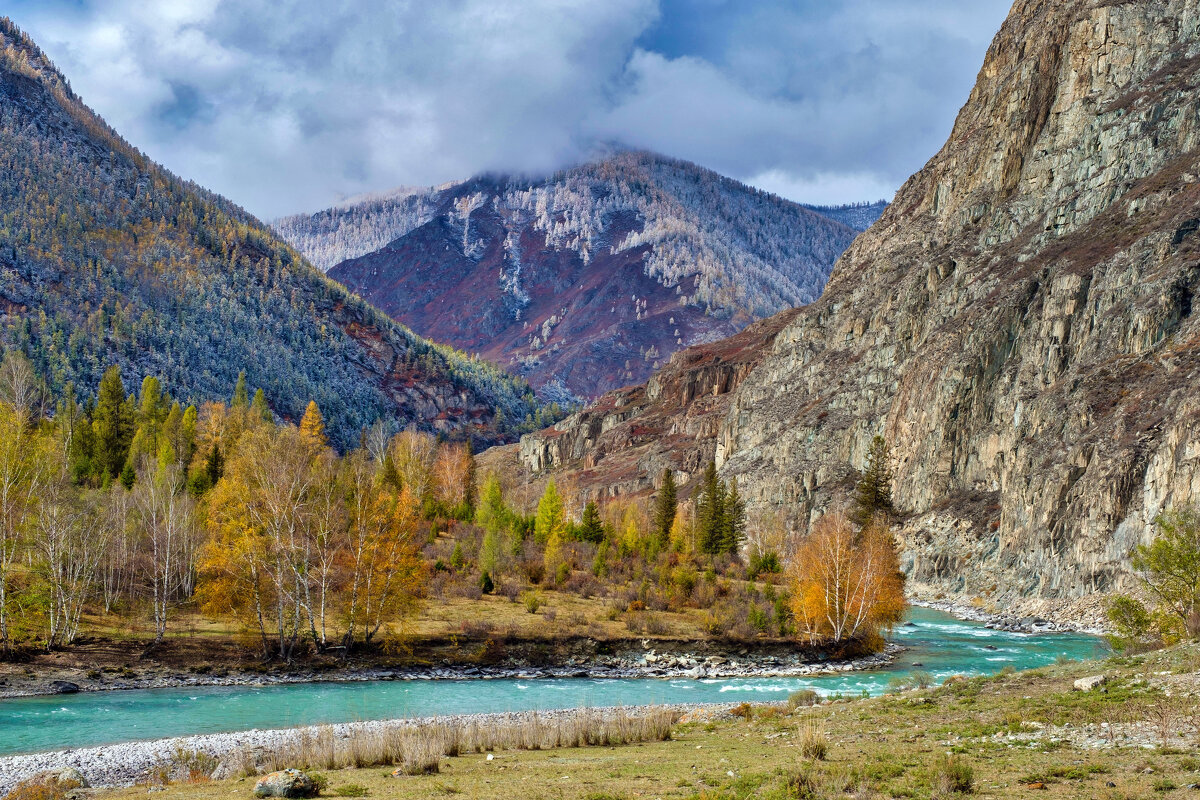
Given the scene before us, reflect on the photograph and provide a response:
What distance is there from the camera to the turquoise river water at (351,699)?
3069 centimetres

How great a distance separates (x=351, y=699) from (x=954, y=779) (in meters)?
29.8

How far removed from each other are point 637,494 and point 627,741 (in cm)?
13871

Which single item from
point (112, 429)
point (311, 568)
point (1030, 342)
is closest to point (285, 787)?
point (311, 568)

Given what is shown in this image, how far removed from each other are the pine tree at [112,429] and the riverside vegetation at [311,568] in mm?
344

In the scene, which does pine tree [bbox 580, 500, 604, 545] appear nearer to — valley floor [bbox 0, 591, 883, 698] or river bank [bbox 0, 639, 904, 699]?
valley floor [bbox 0, 591, 883, 698]

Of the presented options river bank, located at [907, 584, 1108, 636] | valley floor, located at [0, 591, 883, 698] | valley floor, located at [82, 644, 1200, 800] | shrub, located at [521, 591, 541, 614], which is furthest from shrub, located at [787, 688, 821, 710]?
river bank, located at [907, 584, 1108, 636]

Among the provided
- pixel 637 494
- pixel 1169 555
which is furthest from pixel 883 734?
pixel 637 494

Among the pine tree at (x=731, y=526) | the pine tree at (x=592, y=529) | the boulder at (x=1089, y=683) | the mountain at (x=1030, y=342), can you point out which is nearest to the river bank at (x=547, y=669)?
the boulder at (x=1089, y=683)

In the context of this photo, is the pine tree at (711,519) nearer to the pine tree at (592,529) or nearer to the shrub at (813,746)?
the pine tree at (592,529)

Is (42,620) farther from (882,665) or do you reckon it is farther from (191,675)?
(882,665)

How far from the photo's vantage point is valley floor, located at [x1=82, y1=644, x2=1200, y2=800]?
1391 centimetres

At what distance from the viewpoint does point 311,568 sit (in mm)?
45031

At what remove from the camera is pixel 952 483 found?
10550 cm

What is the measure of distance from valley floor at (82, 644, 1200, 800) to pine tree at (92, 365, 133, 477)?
69.7 m
